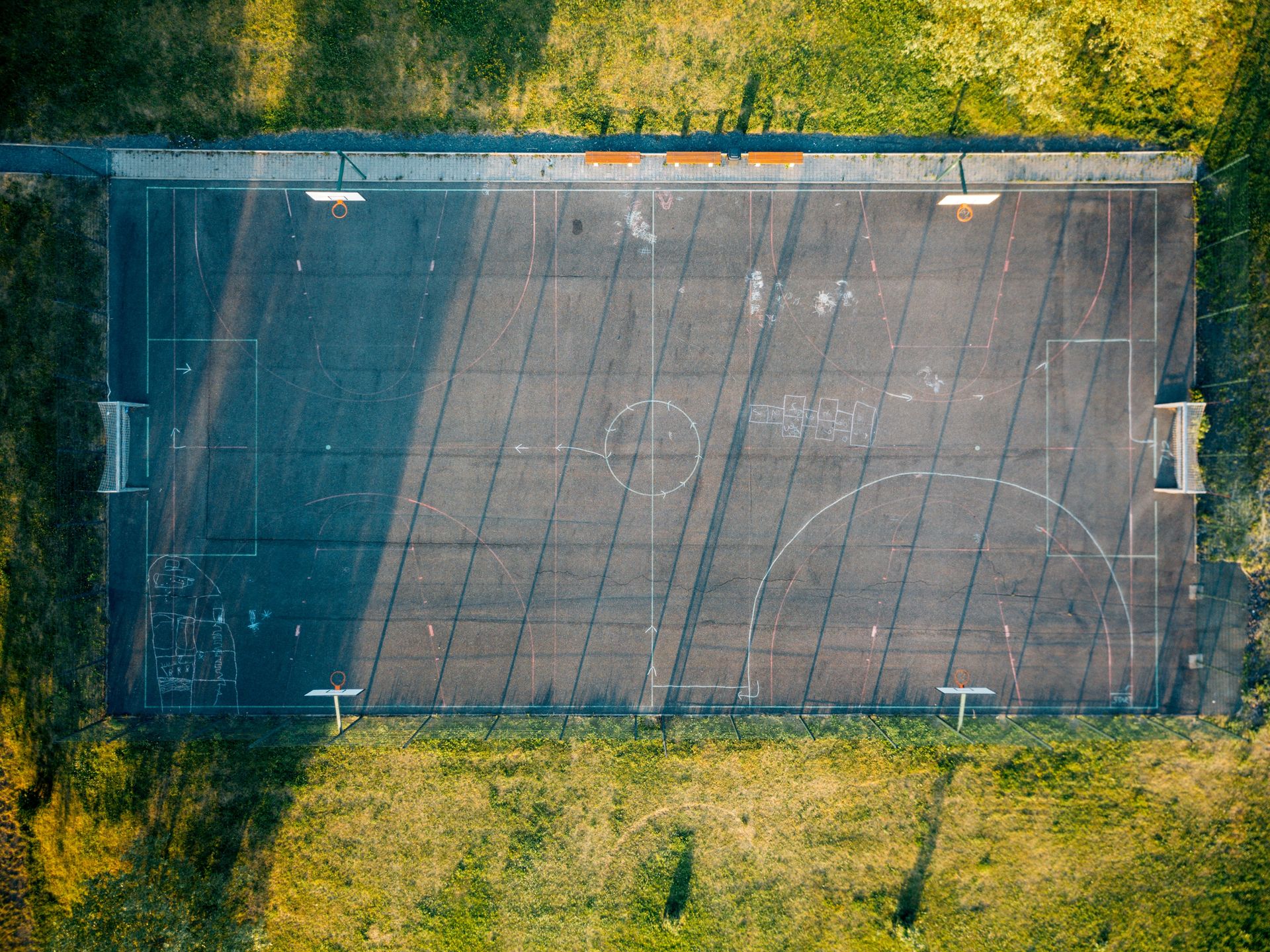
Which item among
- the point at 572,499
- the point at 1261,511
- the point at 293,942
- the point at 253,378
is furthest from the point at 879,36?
the point at 293,942

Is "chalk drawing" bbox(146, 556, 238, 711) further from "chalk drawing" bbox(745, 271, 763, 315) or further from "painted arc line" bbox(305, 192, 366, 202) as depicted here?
"chalk drawing" bbox(745, 271, 763, 315)

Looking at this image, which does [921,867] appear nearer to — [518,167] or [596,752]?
[596,752]

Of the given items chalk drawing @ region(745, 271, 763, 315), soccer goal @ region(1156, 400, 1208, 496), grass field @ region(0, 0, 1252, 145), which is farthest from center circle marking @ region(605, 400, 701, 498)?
soccer goal @ region(1156, 400, 1208, 496)

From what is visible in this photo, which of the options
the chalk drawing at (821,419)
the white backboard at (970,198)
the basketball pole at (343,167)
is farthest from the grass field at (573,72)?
the chalk drawing at (821,419)

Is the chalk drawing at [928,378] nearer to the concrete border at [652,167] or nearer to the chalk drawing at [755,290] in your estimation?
the chalk drawing at [755,290]

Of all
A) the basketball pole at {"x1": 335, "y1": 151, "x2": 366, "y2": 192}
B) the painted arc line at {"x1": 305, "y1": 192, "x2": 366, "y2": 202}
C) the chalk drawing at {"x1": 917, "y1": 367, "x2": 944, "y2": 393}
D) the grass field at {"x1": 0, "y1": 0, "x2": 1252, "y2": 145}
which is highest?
the grass field at {"x1": 0, "y1": 0, "x2": 1252, "y2": 145}

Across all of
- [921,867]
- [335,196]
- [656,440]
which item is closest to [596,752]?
[656,440]

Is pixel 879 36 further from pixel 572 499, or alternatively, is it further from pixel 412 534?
pixel 412 534
